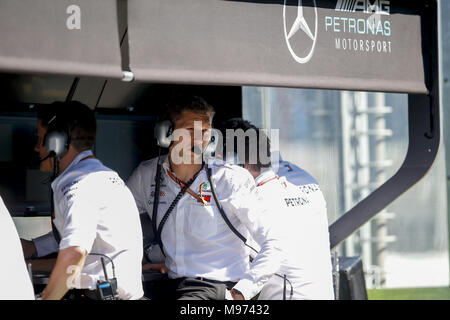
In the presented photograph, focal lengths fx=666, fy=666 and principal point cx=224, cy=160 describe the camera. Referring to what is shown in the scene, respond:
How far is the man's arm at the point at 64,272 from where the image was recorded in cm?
254

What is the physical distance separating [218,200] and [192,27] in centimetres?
80

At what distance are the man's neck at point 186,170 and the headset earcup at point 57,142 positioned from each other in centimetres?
56

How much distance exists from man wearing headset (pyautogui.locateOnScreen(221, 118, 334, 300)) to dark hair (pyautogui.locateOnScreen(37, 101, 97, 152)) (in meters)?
1.01

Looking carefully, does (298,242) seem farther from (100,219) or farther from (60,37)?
(60,37)

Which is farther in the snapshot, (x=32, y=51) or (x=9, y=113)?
(x=9, y=113)

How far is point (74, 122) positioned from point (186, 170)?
58 cm

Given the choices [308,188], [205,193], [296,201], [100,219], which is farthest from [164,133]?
[308,188]

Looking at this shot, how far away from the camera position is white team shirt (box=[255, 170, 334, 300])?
3.60 metres

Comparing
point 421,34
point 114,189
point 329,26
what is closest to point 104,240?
point 114,189

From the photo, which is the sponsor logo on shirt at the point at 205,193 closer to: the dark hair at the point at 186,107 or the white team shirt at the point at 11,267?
the dark hair at the point at 186,107

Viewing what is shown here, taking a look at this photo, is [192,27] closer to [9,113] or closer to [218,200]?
[218,200]

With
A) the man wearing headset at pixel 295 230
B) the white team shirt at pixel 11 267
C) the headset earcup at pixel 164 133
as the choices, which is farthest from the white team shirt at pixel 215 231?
the white team shirt at pixel 11 267

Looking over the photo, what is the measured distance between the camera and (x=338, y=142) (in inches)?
359

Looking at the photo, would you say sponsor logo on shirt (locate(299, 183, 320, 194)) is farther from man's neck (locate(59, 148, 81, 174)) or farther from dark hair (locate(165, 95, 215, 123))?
man's neck (locate(59, 148, 81, 174))
